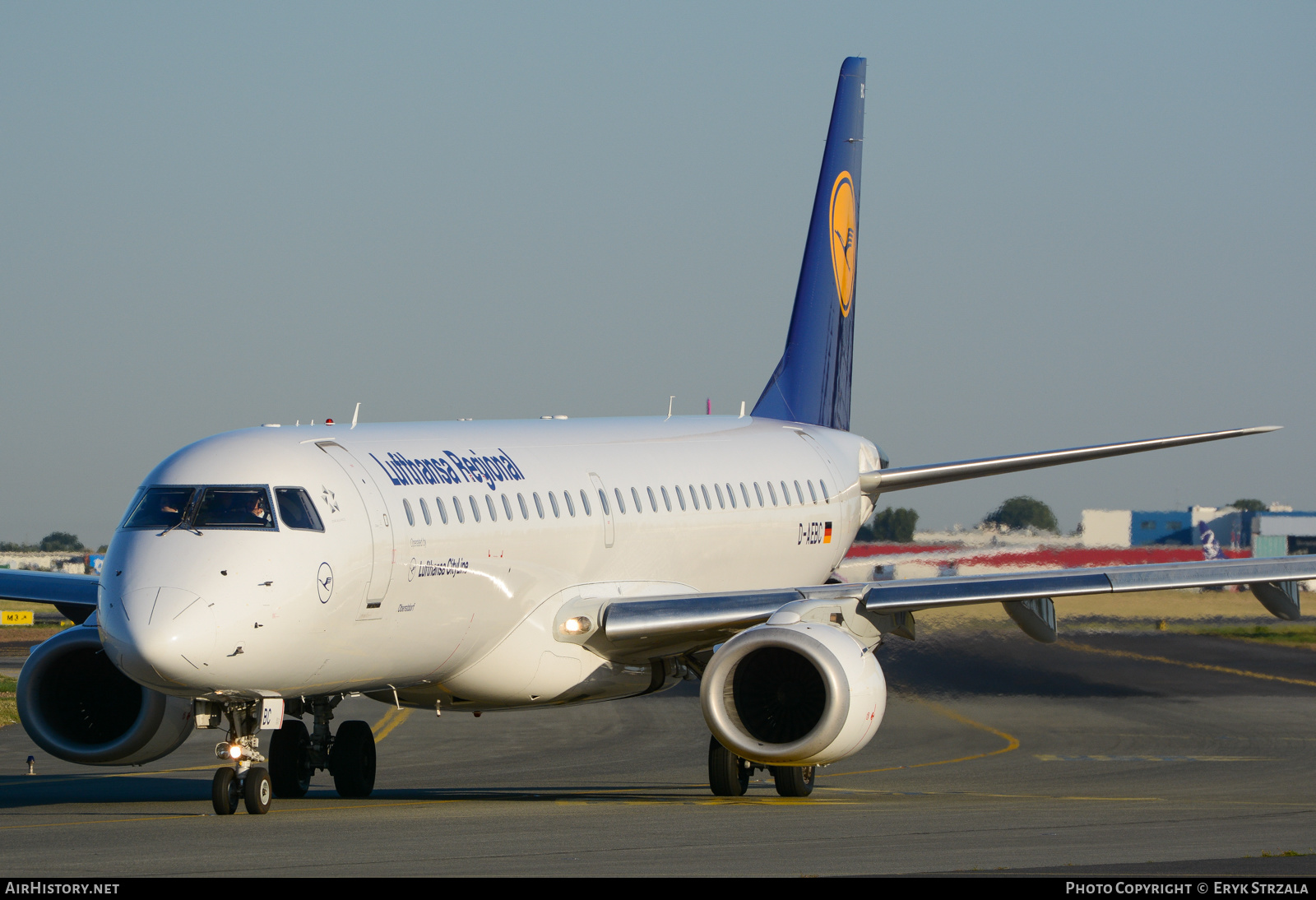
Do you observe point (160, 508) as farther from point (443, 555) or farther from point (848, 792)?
point (848, 792)

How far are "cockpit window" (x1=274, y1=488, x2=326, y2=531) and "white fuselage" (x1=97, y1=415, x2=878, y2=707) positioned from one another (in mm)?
91

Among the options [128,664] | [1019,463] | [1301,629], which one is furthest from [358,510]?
[1301,629]

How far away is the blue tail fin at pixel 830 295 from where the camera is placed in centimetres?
3152

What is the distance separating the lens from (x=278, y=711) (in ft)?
57.7

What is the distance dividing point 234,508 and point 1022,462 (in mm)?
13815

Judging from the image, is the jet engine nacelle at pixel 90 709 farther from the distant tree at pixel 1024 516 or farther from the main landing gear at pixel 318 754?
the distant tree at pixel 1024 516

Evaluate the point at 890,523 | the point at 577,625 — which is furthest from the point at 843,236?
the point at 890,523

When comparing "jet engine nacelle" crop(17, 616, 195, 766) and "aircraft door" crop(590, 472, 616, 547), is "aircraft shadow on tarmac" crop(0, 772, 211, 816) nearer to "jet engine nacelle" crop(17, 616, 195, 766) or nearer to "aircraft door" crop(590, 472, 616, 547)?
"jet engine nacelle" crop(17, 616, 195, 766)

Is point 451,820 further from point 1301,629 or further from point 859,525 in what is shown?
point 1301,629

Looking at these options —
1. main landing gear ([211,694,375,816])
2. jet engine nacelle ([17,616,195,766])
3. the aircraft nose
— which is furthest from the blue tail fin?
the aircraft nose

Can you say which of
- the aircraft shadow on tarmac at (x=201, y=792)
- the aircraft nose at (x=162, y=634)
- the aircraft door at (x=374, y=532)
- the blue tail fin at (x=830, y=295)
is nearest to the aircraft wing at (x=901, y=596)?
the aircraft shadow on tarmac at (x=201, y=792)

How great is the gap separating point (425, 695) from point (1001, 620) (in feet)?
60.9

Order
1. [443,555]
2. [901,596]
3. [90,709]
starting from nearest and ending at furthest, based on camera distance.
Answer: [443,555] < [90,709] < [901,596]

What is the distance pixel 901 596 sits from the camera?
21219 mm
